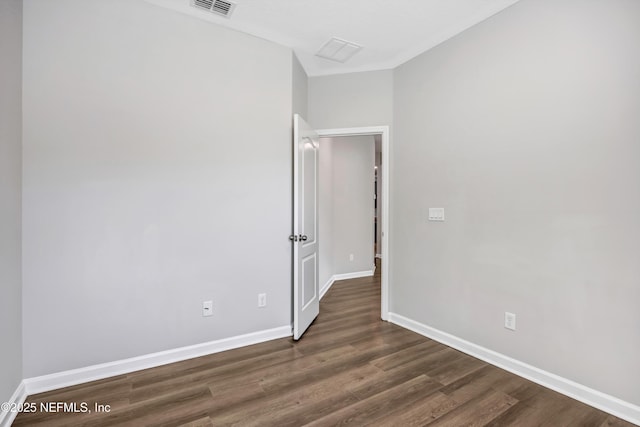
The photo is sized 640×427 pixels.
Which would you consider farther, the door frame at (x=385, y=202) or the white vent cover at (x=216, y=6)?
the door frame at (x=385, y=202)

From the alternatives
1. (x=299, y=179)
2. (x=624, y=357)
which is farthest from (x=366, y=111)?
(x=624, y=357)

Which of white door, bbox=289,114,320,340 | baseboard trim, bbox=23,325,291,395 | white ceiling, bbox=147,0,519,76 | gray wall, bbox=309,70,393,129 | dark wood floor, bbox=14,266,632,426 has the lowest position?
dark wood floor, bbox=14,266,632,426

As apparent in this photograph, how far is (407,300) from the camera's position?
3145 mm

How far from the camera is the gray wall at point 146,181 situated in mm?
1992

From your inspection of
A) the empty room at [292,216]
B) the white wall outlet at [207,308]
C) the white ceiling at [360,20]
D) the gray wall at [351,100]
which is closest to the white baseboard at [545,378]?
the empty room at [292,216]

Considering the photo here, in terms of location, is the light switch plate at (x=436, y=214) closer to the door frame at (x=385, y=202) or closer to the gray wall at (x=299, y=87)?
the door frame at (x=385, y=202)

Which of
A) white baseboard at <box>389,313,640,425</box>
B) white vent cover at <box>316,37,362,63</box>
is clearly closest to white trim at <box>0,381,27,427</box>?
white baseboard at <box>389,313,640,425</box>

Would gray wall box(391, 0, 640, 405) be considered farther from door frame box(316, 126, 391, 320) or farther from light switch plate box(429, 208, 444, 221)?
door frame box(316, 126, 391, 320)

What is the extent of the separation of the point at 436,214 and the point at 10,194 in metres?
3.16

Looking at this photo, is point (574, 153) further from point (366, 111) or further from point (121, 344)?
point (121, 344)

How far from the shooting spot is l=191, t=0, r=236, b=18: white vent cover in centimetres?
229

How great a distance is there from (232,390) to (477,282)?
209cm

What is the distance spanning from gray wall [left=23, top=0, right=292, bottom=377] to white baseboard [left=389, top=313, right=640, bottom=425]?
1.52m

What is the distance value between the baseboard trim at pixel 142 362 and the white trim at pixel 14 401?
43mm
